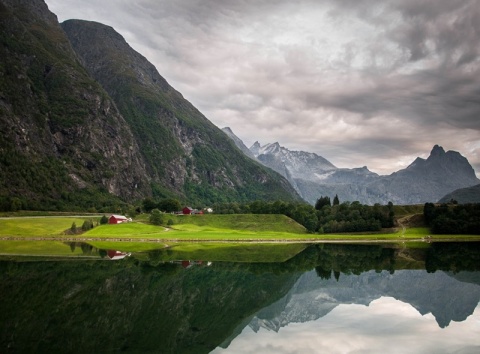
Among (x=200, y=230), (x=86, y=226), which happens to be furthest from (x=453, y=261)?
(x=86, y=226)

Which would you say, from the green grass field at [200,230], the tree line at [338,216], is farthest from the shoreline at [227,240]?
the tree line at [338,216]

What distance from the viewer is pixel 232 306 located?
127 feet

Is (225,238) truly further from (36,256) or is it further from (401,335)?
(401,335)

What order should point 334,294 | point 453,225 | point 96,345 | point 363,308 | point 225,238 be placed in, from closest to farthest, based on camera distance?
point 96,345 → point 363,308 → point 334,294 → point 225,238 → point 453,225

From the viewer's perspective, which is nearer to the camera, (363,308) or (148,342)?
(148,342)

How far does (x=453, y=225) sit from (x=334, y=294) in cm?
12238

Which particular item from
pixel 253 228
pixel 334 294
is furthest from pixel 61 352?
pixel 253 228

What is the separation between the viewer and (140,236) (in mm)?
116062

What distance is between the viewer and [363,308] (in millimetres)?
40562

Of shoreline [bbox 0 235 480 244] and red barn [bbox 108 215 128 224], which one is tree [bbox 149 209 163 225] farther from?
shoreline [bbox 0 235 480 244]

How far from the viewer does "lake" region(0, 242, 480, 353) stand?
26.8 metres

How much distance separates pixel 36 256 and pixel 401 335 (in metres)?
62.7

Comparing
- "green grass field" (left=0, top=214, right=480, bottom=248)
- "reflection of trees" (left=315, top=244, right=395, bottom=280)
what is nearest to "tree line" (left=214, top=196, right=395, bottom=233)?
"green grass field" (left=0, top=214, right=480, bottom=248)

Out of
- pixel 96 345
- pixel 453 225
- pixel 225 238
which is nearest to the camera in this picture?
pixel 96 345
